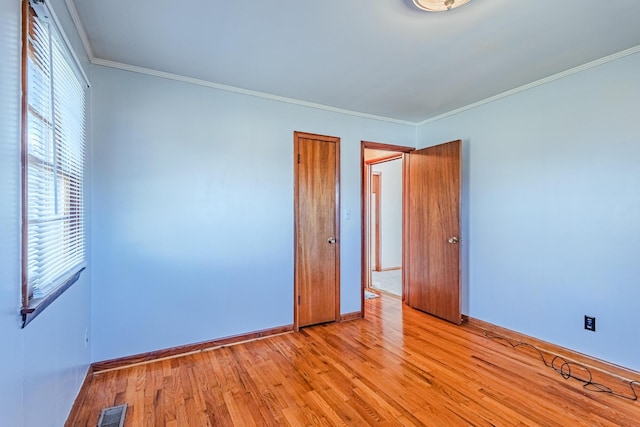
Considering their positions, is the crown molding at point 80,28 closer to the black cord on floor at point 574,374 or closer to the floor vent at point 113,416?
the floor vent at point 113,416

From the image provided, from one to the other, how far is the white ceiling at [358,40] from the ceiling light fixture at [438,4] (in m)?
0.07

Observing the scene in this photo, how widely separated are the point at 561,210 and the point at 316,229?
224 cm

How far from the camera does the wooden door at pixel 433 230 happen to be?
3.34 metres

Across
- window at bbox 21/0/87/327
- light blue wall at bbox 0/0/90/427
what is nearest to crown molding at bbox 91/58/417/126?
window at bbox 21/0/87/327

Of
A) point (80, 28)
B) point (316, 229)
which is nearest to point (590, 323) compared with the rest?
point (316, 229)

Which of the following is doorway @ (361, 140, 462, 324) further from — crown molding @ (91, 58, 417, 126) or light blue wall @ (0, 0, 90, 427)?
light blue wall @ (0, 0, 90, 427)

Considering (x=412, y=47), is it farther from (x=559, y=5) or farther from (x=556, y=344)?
(x=556, y=344)

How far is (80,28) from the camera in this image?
1945mm

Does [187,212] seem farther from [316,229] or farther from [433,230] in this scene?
[433,230]

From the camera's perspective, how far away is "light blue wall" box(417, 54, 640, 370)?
2.29 metres

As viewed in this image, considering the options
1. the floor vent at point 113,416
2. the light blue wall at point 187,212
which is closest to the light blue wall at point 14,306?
the floor vent at point 113,416

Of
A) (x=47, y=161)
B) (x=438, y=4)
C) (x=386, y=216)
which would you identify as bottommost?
(x=386, y=216)

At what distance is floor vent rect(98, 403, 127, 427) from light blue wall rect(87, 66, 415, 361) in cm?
60

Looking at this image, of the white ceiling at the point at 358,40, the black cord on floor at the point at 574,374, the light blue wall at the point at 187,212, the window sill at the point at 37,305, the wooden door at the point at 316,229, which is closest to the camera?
the window sill at the point at 37,305
